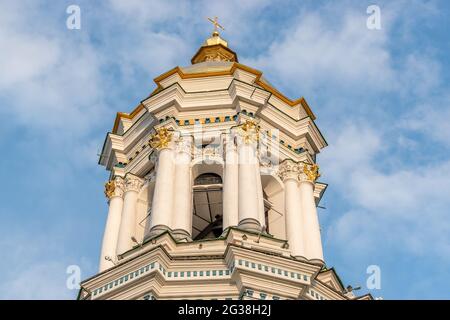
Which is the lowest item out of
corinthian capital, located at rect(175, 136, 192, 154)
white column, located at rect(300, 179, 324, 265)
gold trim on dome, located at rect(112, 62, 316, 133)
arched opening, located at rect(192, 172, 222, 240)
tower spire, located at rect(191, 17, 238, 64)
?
white column, located at rect(300, 179, 324, 265)

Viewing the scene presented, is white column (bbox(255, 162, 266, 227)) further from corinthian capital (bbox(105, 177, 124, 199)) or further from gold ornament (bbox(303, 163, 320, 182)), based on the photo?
corinthian capital (bbox(105, 177, 124, 199))

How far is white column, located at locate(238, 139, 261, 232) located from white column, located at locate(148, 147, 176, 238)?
4.65 feet

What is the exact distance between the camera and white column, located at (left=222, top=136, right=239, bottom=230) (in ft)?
63.7

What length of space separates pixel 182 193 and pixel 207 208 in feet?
8.66

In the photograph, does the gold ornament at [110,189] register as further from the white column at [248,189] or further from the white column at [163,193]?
the white column at [248,189]

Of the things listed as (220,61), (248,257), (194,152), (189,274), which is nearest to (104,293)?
(189,274)

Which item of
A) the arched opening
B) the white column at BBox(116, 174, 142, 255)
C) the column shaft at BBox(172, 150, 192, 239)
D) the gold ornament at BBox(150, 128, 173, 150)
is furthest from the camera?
the arched opening

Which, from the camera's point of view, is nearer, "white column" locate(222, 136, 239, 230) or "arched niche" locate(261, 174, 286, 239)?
"white column" locate(222, 136, 239, 230)

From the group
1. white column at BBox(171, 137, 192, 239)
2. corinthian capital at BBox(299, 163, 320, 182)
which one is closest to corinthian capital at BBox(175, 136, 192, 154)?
white column at BBox(171, 137, 192, 239)

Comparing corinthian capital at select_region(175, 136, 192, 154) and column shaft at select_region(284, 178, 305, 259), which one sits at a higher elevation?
corinthian capital at select_region(175, 136, 192, 154)

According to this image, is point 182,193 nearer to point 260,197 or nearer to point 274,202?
point 260,197

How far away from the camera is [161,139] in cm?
2119
